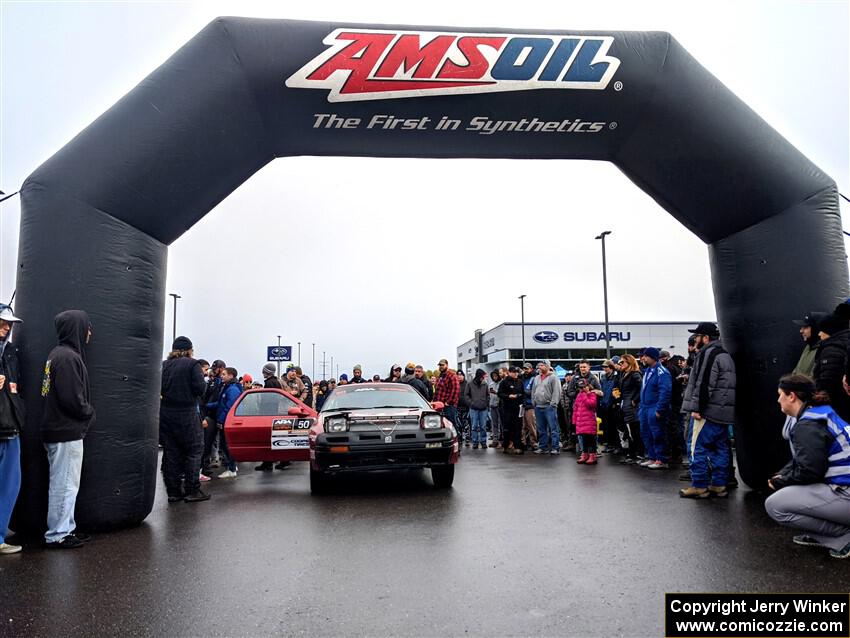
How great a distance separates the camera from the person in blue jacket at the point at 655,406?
9023 millimetres

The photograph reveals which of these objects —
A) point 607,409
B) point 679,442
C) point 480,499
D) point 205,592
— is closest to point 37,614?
point 205,592

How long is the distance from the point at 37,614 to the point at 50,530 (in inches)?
71.7

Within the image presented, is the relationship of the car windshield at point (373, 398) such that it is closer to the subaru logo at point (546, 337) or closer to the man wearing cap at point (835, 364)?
the man wearing cap at point (835, 364)

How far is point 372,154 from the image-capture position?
280 inches

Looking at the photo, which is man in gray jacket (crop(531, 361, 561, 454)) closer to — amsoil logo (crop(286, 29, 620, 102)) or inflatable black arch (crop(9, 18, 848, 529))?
inflatable black arch (crop(9, 18, 848, 529))

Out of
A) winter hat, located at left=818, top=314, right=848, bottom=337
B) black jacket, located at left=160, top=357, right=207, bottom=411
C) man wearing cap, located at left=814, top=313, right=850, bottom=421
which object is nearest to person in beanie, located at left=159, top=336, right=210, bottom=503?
black jacket, located at left=160, top=357, right=207, bottom=411

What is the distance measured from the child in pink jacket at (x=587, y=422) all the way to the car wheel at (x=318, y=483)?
495cm

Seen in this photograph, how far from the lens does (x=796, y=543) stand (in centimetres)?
486

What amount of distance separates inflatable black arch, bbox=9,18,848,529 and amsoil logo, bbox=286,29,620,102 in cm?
2

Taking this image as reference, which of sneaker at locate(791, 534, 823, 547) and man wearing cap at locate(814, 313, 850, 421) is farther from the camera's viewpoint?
man wearing cap at locate(814, 313, 850, 421)

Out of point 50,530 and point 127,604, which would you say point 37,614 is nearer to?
point 127,604

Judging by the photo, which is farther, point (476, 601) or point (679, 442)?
point (679, 442)

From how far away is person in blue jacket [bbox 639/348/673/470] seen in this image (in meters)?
9.02

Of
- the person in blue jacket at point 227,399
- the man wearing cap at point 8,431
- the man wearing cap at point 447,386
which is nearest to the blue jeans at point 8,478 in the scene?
the man wearing cap at point 8,431
